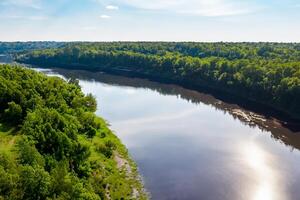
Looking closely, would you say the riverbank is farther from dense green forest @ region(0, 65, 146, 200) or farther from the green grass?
dense green forest @ region(0, 65, 146, 200)

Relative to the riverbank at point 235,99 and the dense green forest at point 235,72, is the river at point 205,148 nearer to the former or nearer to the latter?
the riverbank at point 235,99

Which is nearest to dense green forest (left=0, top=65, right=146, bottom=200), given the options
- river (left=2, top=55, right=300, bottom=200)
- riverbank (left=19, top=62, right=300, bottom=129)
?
river (left=2, top=55, right=300, bottom=200)

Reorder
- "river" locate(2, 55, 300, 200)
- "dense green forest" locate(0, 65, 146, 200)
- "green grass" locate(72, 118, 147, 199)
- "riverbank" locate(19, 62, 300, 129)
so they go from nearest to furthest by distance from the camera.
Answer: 1. "dense green forest" locate(0, 65, 146, 200)
2. "green grass" locate(72, 118, 147, 199)
3. "river" locate(2, 55, 300, 200)
4. "riverbank" locate(19, 62, 300, 129)

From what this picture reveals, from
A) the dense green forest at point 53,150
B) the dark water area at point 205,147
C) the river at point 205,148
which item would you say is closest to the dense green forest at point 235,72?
the river at point 205,148

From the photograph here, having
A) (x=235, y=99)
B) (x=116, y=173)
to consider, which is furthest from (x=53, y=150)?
(x=235, y=99)

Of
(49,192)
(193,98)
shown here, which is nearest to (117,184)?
(49,192)

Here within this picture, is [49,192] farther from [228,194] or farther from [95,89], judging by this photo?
[95,89]
